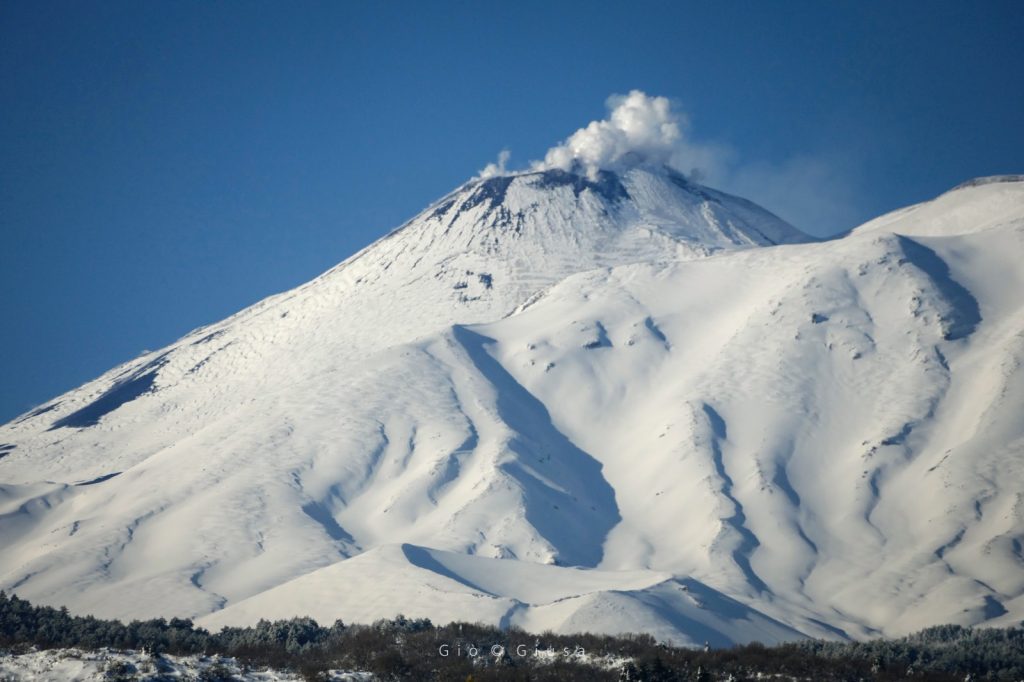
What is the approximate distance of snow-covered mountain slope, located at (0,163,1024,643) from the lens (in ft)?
313

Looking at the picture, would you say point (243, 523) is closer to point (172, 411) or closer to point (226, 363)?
point (172, 411)

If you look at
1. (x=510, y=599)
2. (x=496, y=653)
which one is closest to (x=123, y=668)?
(x=496, y=653)

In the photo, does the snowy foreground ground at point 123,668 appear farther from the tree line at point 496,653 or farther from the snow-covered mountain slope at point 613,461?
the snow-covered mountain slope at point 613,461

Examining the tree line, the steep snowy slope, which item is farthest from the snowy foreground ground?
the steep snowy slope

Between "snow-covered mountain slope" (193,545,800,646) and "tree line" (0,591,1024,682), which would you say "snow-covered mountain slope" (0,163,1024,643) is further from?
"tree line" (0,591,1024,682)

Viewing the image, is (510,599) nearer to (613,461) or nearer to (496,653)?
(496,653)

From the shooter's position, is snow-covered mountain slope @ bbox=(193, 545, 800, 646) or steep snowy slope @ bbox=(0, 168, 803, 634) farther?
steep snowy slope @ bbox=(0, 168, 803, 634)

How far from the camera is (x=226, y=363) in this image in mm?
176500

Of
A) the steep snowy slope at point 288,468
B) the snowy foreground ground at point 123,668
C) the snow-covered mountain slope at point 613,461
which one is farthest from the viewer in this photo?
the steep snowy slope at point 288,468

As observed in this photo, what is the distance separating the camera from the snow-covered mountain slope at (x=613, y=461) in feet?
313

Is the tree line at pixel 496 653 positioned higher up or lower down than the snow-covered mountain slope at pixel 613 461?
lower down

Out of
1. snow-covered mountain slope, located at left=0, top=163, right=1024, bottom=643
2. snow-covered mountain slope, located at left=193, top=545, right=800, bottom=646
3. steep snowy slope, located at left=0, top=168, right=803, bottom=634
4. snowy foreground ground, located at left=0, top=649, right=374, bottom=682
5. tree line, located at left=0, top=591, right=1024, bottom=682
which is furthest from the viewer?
steep snowy slope, located at left=0, top=168, right=803, bottom=634

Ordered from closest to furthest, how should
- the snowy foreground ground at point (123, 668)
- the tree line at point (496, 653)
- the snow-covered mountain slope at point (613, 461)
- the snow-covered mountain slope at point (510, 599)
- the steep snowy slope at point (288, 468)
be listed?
the snowy foreground ground at point (123, 668), the tree line at point (496, 653), the snow-covered mountain slope at point (510, 599), the snow-covered mountain slope at point (613, 461), the steep snowy slope at point (288, 468)

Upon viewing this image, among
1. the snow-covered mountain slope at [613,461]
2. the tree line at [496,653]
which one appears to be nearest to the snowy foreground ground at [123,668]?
the tree line at [496,653]
